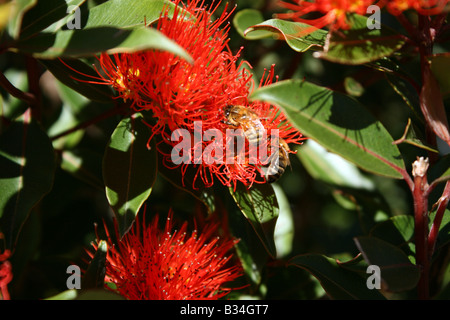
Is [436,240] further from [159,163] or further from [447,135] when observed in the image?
[159,163]

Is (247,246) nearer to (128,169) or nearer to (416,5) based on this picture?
(128,169)

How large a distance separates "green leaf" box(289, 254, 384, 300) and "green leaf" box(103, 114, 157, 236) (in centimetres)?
40

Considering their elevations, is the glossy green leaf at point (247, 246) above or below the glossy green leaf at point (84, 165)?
below

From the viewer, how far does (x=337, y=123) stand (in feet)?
3.40

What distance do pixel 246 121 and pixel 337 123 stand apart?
0.89 ft

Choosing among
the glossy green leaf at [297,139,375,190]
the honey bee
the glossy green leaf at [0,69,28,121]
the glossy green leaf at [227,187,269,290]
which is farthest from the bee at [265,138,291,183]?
the glossy green leaf at [0,69,28,121]

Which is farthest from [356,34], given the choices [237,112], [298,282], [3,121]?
[3,121]

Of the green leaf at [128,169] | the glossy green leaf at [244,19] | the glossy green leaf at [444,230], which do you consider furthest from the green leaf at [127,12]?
the glossy green leaf at [444,230]

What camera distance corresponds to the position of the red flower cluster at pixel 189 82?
1.15 metres

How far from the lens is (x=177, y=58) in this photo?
1.17 meters

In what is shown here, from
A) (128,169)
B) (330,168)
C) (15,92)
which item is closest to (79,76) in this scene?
(15,92)

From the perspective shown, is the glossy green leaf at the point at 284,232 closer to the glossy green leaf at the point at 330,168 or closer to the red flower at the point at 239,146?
the glossy green leaf at the point at 330,168

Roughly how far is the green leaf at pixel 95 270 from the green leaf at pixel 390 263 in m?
0.56

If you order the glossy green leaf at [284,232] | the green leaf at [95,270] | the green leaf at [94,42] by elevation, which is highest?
the green leaf at [94,42]
